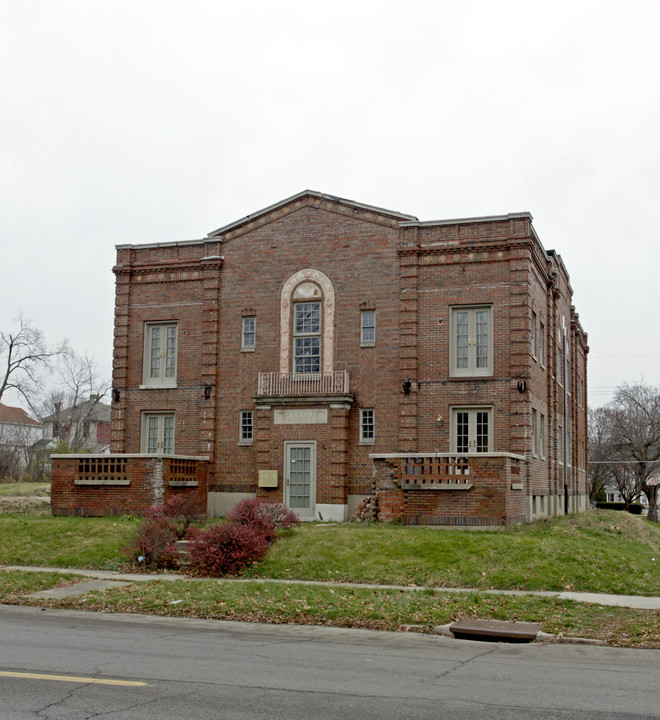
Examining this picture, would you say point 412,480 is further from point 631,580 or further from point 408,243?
point 408,243

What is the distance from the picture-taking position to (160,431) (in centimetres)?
2966

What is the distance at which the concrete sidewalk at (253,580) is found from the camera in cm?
1405

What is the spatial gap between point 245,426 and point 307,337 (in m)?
3.64

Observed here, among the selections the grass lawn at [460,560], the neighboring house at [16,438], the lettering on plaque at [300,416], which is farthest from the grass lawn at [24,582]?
the neighboring house at [16,438]

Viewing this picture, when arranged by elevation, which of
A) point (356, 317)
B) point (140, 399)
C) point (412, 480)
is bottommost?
point (412, 480)

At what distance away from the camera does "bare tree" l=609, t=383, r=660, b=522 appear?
225 ft

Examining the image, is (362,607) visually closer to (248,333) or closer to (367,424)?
(367,424)

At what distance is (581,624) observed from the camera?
39.7 feet

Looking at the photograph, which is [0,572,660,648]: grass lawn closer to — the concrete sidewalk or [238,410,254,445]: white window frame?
the concrete sidewalk

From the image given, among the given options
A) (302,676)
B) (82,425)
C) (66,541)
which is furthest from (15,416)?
(302,676)

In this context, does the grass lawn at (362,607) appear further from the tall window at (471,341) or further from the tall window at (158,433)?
the tall window at (158,433)

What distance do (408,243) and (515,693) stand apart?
2050cm

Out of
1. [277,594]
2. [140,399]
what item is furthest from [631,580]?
[140,399]

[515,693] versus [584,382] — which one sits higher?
[584,382]
